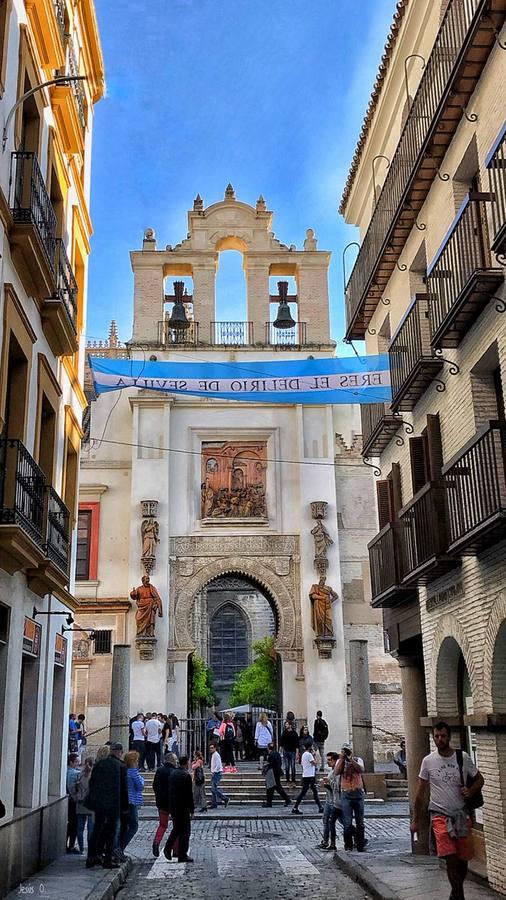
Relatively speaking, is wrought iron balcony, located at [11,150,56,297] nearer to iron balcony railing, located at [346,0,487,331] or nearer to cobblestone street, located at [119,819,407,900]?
iron balcony railing, located at [346,0,487,331]

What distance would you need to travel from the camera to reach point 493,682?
1080 centimetres

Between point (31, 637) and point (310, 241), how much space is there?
23.0 m

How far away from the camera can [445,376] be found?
12820 mm

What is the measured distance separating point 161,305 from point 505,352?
76.5 ft

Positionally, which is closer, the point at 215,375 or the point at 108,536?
the point at 215,375

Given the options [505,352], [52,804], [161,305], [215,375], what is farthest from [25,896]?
[161,305]

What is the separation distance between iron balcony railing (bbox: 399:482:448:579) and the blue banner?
3559 mm

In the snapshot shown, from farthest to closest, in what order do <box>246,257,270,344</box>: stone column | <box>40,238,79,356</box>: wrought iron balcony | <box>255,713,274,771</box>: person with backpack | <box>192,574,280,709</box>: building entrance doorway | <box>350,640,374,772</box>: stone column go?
<box>192,574,280,709</box>: building entrance doorway
<box>246,257,270,344</box>: stone column
<box>255,713,274,771</box>: person with backpack
<box>350,640,374,772</box>: stone column
<box>40,238,79,356</box>: wrought iron balcony

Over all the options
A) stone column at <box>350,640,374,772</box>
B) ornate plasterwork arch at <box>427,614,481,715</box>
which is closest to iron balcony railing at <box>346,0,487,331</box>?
ornate plasterwork arch at <box>427,614,481,715</box>

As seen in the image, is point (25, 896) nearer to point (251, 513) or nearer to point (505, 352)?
point (505, 352)

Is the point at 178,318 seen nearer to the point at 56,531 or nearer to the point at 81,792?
the point at 56,531

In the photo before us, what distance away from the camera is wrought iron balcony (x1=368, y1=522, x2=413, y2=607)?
14430mm

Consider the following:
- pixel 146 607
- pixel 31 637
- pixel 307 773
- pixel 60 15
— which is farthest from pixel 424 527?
pixel 146 607

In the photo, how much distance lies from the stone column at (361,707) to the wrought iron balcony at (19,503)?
13.9 m
